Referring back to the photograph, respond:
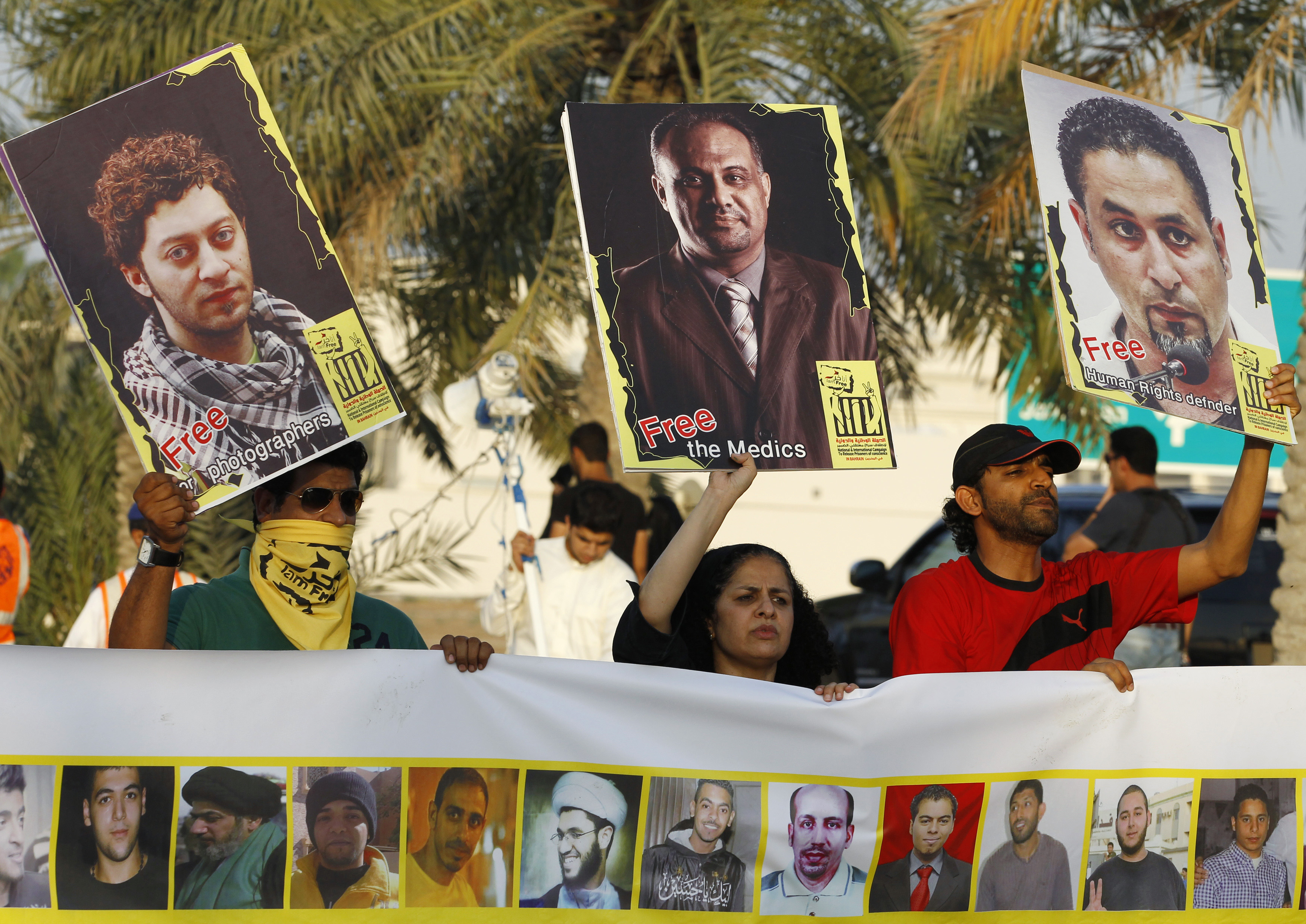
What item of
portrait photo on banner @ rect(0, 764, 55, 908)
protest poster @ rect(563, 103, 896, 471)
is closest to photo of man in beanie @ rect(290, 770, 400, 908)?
portrait photo on banner @ rect(0, 764, 55, 908)

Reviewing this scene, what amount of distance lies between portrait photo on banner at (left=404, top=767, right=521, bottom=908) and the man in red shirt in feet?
3.41

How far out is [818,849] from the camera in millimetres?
2936

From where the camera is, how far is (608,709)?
2994mm

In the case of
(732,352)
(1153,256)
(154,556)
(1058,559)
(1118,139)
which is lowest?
(154,556)

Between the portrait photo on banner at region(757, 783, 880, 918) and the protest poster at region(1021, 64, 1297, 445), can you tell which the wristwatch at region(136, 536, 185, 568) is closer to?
the portrait photo on banner at region(757, 783, 880, 918)

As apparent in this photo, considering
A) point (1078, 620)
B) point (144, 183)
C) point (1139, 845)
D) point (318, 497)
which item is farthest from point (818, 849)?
point (144, 183)

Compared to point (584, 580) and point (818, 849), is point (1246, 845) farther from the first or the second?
point (584, 580)

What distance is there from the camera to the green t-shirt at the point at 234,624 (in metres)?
2.99

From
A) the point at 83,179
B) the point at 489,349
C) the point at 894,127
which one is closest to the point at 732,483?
the point at 83,179

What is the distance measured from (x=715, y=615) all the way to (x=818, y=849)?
2.06 ft

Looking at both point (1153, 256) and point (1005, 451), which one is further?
point (1005, 451)

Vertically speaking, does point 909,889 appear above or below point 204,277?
below

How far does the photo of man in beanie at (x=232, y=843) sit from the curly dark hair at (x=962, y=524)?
1.84 meters

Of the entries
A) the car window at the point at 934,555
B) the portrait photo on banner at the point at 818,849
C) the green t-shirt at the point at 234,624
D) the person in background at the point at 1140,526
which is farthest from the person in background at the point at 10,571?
the car window at the point at 934,555
